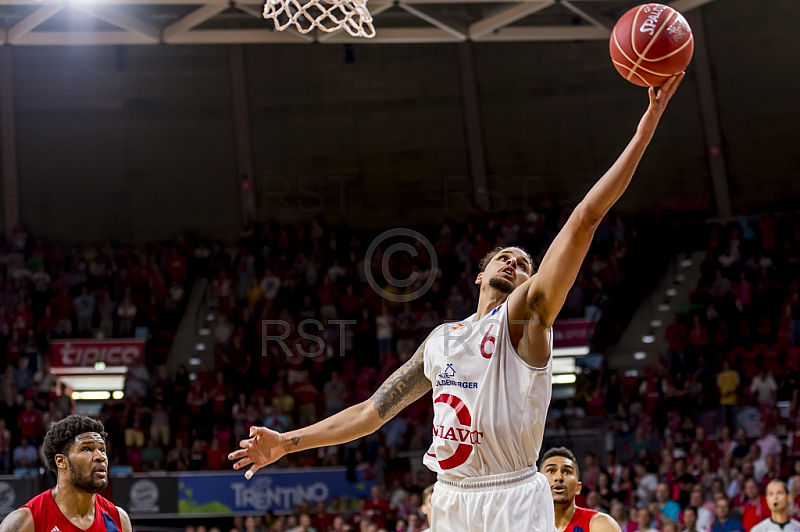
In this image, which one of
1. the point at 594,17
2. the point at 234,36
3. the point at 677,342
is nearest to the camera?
the point at 234,36

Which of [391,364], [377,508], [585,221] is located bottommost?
[377,508]

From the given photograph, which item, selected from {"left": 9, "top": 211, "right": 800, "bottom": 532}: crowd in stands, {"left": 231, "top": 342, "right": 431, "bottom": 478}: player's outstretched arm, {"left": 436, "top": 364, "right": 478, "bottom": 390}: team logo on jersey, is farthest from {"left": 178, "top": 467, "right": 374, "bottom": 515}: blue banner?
{"left": 436, "top": 364, "right": 478, "bottom": 390}: team logo on jersey

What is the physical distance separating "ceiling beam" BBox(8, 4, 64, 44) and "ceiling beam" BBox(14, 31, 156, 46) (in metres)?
→ 0.19

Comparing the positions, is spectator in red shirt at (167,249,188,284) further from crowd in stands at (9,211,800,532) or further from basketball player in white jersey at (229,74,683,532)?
basketball player in white jersey at (229,74,683,532)

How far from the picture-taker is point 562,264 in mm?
3355

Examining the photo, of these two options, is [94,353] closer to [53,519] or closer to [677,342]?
[677,342]

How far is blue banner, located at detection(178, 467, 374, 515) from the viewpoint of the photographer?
13.8 m

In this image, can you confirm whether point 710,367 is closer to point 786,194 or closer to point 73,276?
point 786,194

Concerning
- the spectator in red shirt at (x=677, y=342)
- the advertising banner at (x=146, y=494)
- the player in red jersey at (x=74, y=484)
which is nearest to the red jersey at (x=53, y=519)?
the player in red jersey at (x=74, y=484)

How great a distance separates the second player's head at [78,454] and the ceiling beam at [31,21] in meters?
10.8

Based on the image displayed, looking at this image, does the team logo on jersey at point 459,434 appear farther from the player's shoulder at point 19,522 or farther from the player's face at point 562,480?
the player's shoulder at point 19,522

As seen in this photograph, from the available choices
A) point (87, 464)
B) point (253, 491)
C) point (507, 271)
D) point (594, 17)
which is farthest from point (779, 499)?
point (594, 17)

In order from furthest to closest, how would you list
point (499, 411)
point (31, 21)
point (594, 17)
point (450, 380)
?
point (594, 17), point (31, 21), point (450, 380), point (499, 411)

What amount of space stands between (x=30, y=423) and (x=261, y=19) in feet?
25.2
